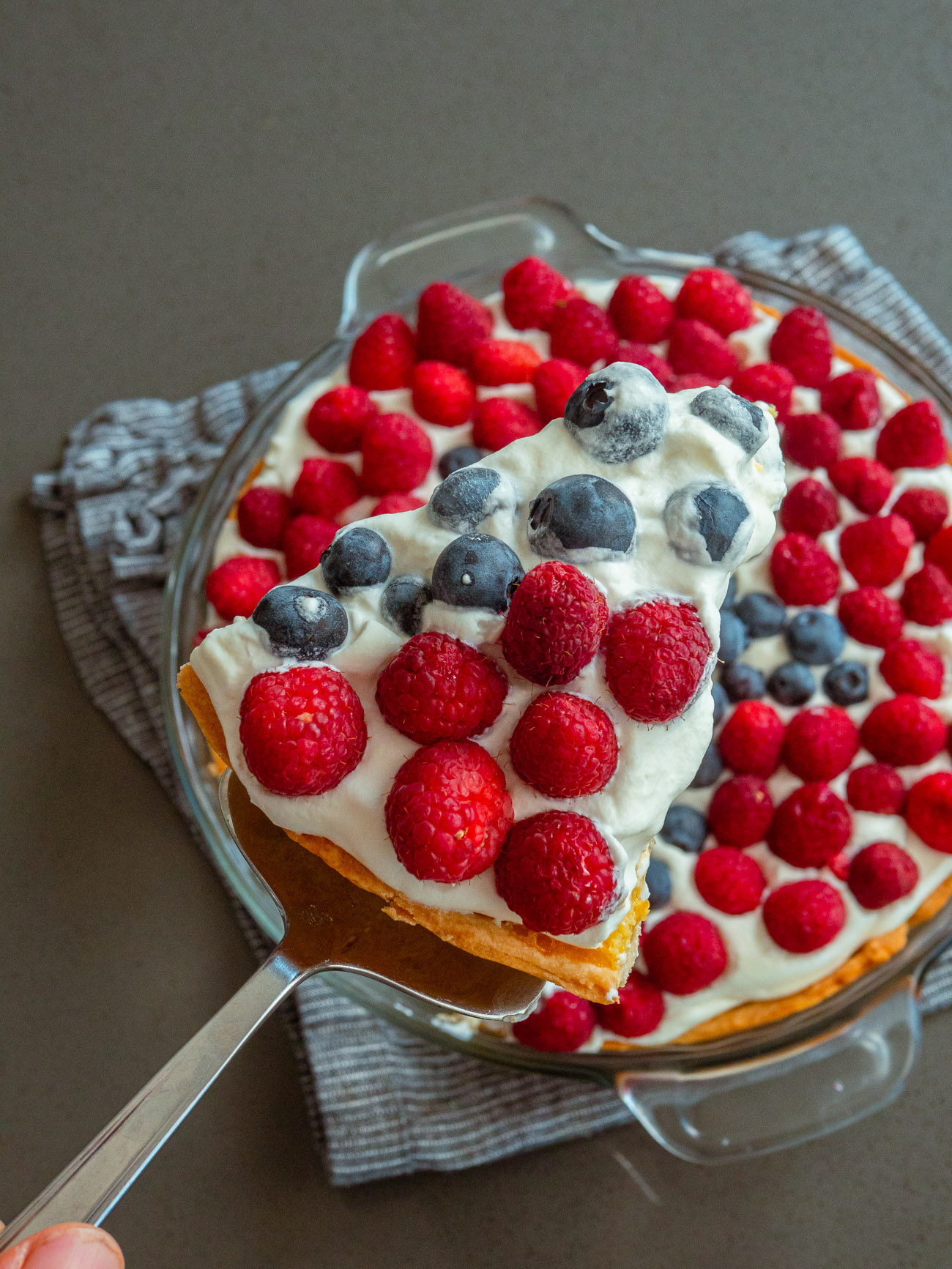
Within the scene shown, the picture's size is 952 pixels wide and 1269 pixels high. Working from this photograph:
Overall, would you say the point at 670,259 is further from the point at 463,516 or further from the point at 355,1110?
the point at 355,1110

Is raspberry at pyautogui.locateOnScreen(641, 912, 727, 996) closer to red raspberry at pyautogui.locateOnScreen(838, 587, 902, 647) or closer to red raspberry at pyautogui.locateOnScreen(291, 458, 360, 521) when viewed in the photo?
red raspberry at pyautogui.locateOnScreen(838, 587, 902, 647)

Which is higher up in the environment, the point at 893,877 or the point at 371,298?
the point at 371,298

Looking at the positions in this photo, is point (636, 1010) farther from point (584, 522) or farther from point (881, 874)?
point (584, 522)

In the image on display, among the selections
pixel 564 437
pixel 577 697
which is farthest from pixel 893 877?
pixel 564 437

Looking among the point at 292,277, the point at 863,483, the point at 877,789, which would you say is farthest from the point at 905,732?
the point at 292,277

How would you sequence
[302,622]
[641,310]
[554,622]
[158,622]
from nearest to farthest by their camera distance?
[554,622]
[302,622]
[641,310]
[158,622]

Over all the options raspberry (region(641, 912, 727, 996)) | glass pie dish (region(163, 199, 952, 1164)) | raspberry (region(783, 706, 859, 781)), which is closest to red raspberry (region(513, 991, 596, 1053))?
glass pie dish (region(163, 199, 952, 1164))
